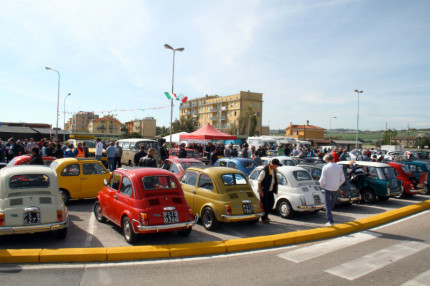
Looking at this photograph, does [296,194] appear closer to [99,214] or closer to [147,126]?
[99,214]

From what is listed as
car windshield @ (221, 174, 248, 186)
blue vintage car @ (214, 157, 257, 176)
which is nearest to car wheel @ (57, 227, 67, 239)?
car windshield @ (221, 174, 248, 186)

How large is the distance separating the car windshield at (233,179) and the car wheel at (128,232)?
8.86 ft

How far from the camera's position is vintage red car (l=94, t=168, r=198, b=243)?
648 centimetres

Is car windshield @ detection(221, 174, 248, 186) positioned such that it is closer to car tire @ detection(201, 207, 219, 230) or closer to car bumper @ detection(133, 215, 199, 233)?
car tire @ detection(201, 207, 219, 230)

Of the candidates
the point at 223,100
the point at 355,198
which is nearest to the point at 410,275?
the point at 355,198

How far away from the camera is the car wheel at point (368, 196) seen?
12.4 metres

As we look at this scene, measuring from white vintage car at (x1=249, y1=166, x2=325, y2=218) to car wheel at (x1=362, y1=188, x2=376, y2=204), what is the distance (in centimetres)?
370

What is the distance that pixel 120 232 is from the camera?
7.65 m

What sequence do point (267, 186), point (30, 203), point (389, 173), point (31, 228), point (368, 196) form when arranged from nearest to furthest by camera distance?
point (31, 228) < point (30, 203) < point (267, 186) < point (368, 196) < point (389, 173)

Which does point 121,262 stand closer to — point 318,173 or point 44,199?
point 44,199

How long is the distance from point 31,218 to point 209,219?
3.97 metres

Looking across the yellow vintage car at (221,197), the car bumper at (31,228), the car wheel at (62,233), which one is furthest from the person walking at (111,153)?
the car bumper at (31,228)

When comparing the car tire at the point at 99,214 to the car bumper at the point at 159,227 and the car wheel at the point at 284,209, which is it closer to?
the car bumper at the point at 159,227

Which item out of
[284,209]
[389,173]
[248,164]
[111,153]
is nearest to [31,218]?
[284,209]
